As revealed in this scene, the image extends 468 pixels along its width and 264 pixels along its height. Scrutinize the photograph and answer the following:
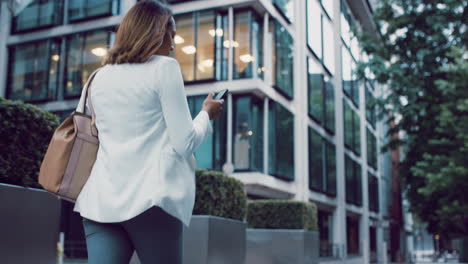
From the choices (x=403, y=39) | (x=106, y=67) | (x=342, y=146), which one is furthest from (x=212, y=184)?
(x=342, y=146)

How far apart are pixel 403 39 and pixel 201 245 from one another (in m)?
16.5

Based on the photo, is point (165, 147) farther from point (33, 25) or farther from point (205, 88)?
point (33, 25)

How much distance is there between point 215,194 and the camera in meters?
6.14

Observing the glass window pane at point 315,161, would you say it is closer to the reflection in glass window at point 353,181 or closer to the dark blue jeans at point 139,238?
the reflection in glass window at point 353,181

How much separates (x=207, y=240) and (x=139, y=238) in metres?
4.09

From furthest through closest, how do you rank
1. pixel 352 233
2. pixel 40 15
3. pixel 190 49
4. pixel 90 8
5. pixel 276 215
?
pixel 352 233 → pixel 40 15 → pixel 90 8 → pixel 190 49 → pixel 276 215

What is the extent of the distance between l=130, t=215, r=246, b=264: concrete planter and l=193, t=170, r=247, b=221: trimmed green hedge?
0.14 metres

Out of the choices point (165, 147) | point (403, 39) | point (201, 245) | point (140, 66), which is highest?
point (403, 39)

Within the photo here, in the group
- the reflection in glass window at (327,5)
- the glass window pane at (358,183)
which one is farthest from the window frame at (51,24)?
the glass window pane at (358,183)

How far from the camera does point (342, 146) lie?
28.3 meters

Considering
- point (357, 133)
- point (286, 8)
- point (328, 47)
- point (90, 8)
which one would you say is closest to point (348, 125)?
point (357, 133)

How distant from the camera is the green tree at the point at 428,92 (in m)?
17.0

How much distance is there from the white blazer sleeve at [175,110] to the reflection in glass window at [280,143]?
17582mm

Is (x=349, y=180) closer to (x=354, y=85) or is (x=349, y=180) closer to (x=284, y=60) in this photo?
(x=354, y=85)
